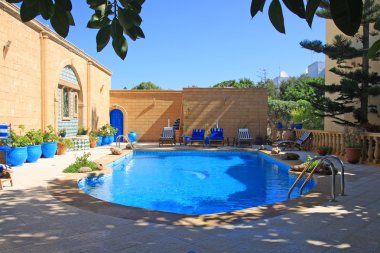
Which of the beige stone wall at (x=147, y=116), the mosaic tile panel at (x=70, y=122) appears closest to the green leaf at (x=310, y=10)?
the mosaic tile panel at (x=70, y=122)

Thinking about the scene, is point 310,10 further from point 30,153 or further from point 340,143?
point 340,143

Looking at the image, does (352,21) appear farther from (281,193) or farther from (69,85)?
(69,85)

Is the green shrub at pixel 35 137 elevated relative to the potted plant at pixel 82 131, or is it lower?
lower

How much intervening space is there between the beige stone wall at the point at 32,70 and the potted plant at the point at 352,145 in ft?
32.2

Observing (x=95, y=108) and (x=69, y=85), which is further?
(x=95, y=108)

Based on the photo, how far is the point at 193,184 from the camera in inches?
335

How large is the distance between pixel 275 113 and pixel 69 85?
1272 cm

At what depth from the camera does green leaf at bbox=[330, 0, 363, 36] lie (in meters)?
0.98

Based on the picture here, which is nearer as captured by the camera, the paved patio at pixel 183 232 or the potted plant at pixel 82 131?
the paved patio at pixel 183 232

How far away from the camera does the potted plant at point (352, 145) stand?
31.8 ft

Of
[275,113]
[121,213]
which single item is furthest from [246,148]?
[121,213]

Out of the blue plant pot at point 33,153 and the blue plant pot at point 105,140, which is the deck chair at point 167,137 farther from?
the blue plant pot at point 33,153

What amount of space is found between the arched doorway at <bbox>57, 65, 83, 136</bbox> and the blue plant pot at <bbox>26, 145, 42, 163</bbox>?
155 inches

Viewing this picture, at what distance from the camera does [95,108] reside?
1772 cm
